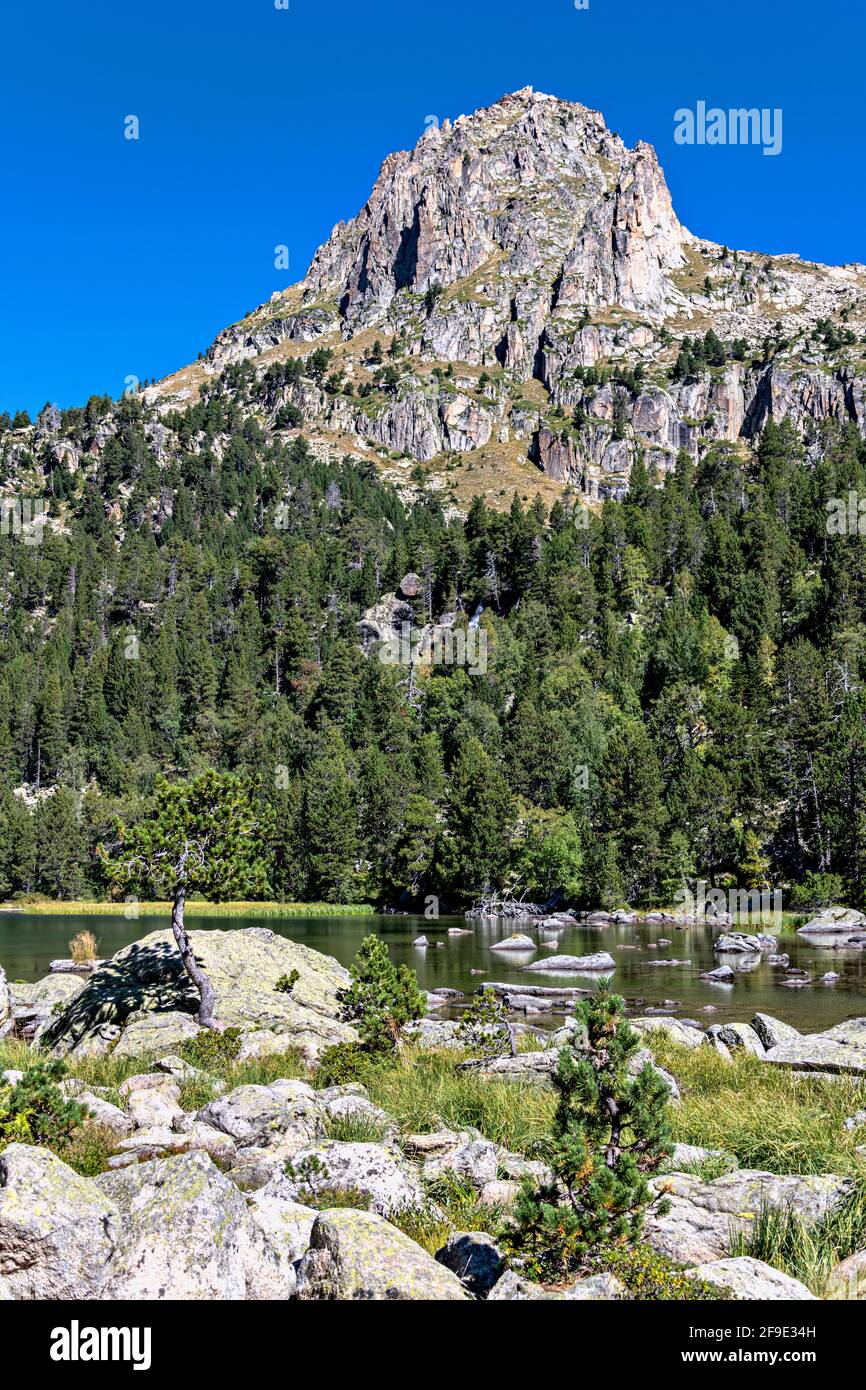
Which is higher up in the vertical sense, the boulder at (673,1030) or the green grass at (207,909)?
the boulder at (673,1030)

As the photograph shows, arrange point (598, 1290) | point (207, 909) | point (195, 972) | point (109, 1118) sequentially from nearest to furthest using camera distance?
point (598, 1290) → point (109, 1118) → point (195, 972) → point (207, 909)

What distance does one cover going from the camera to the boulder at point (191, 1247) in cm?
738

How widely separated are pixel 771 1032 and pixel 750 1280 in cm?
1799

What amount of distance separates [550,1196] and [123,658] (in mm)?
152788

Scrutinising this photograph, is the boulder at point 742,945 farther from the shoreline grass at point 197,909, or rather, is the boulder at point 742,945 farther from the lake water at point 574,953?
the shoreline grass at point 197,909

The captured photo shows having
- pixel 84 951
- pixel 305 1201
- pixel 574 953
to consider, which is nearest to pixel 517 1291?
pixel 305 1201

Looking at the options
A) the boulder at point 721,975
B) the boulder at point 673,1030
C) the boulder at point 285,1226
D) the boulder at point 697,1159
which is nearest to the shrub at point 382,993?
the boulder at point 673,1030

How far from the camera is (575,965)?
4853 cm

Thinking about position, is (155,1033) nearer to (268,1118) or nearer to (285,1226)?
(268,1118)

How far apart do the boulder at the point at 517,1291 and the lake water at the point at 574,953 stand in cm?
2627

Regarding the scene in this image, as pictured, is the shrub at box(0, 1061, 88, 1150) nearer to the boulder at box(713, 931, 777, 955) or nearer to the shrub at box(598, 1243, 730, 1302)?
the shrub at box(598, 1243, 730, 1302)

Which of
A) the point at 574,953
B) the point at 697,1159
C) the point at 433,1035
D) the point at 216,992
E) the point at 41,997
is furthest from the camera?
the point at 574,953

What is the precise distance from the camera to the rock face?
23.7 m

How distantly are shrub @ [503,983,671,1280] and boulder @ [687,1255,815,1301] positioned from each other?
63 centimetres
